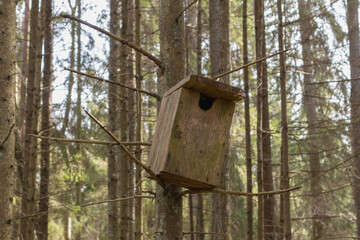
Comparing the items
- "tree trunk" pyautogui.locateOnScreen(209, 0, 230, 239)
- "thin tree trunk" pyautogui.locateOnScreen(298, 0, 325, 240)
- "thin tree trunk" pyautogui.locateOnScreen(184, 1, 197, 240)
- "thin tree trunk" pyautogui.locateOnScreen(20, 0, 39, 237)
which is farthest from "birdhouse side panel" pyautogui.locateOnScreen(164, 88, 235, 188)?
"thin tree trunk" pyautogui.locateOnScreen(184, 1, 197, 240)

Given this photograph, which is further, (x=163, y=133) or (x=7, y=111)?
(x=7, y=111)

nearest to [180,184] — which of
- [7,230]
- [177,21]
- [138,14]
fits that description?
[177,21]

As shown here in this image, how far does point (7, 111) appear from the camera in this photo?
5273 millimetres

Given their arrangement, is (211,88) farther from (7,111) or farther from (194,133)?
(7,111)

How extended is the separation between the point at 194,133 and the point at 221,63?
5.11 metres

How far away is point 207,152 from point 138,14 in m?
4.68

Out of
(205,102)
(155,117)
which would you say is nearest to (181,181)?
(205,102)

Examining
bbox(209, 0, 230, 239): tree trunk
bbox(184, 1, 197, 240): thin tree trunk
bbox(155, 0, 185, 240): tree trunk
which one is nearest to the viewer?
bbox(155, 0, 185, 240): tree trunk

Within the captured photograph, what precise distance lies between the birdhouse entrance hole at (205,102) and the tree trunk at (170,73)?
0.34m

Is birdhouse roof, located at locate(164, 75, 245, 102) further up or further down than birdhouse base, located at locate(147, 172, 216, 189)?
further up

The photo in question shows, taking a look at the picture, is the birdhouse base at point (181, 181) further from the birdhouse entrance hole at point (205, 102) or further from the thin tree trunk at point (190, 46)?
the thin tree trunk at point (190, 46)

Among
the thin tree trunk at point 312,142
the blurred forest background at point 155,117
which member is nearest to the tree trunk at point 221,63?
the blurred forest background at point 155,117

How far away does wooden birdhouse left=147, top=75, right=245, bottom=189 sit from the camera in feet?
9.50

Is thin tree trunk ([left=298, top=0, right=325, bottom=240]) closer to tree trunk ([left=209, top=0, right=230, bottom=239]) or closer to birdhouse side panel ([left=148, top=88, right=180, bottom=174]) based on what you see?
tree trunk ([left=209, top=0, right=230, bottom=239])
